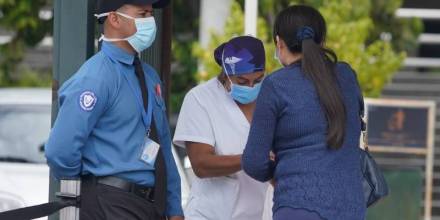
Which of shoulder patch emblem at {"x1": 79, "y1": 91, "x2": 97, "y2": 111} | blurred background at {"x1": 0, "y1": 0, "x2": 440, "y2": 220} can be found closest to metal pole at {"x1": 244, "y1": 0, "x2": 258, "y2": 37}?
blurred background at {"x1": 0, "y1": 0, "x2": 440, "y2": 220}

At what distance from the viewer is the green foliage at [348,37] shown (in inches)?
454

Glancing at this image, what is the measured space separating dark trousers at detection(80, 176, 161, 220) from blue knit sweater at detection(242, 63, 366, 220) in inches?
19.1

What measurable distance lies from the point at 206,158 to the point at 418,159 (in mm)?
8660

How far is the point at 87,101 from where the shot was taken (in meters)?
4.08

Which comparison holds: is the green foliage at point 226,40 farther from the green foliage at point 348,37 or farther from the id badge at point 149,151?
the id badge at point 149,151

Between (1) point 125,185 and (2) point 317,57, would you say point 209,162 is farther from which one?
→ (2) point 317,57

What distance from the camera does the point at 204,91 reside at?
5035 millimetres

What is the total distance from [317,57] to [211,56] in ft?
23.8

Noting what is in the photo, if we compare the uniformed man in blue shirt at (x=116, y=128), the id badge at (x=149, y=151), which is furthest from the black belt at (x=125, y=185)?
the id badge at (x=149, y=151)

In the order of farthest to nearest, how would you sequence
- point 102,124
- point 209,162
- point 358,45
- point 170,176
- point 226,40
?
point 358,45 → point 226,40 → point 209,162 → point 170,176 → point 102,124

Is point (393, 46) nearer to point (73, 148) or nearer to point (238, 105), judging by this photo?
point (238, 105)

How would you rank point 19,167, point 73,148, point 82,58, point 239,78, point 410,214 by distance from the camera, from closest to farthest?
point 73,148, point 82,58, point 239,78, point 19,167, point 410,214

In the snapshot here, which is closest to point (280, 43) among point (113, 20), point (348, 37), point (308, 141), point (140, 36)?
point (308, 141)

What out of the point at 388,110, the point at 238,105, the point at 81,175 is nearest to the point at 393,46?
the point at 388,110
